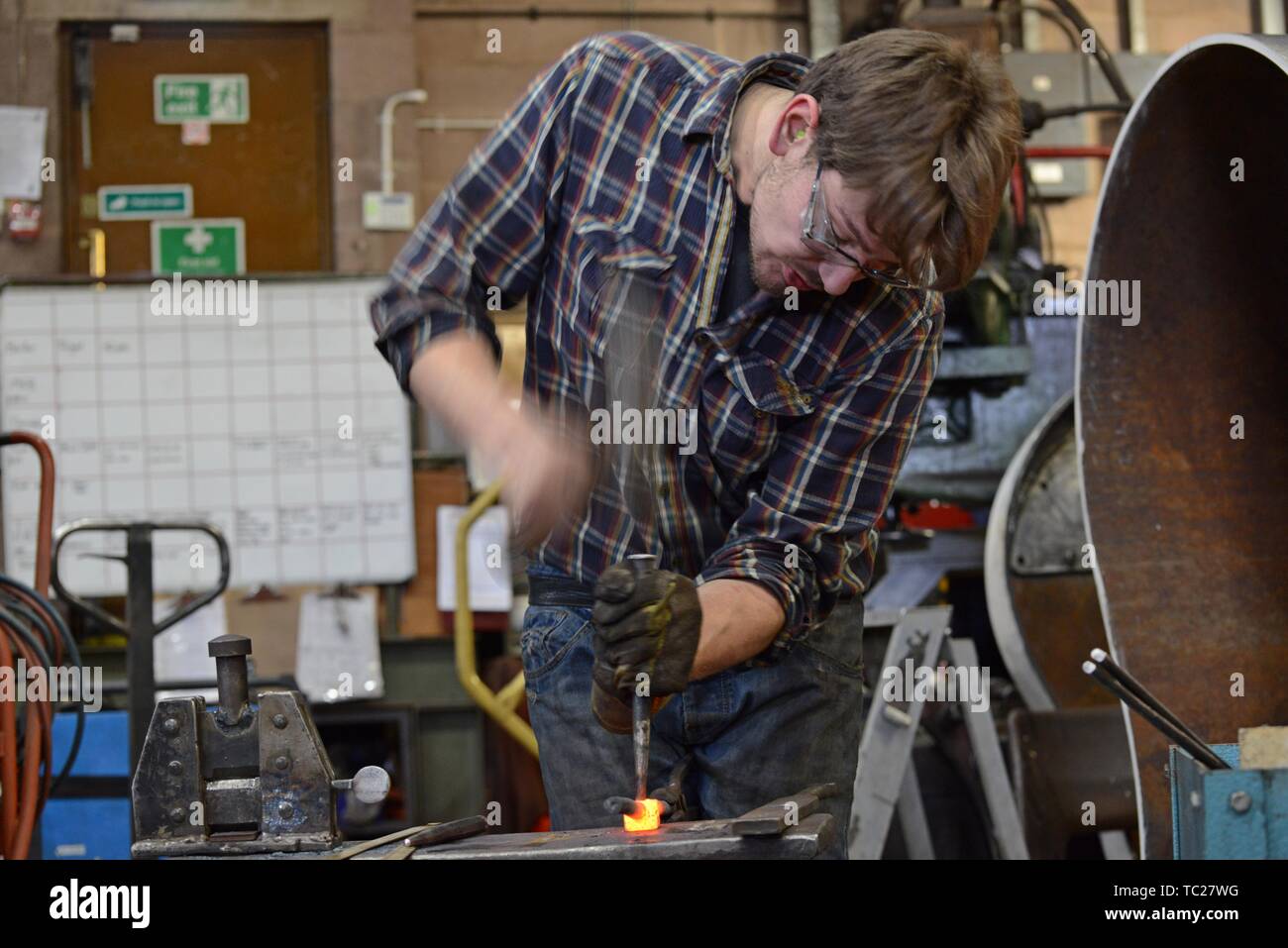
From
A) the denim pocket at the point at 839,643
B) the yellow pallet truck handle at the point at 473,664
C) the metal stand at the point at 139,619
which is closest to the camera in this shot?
the denim pocket at the point at 839,643

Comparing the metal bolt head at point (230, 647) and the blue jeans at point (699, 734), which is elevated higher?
the metal bolt head at point (230, 647)

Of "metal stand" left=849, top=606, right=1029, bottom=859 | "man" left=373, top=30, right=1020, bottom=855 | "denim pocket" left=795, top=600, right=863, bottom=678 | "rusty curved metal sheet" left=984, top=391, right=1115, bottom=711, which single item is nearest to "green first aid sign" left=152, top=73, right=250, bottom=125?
"rusty curved metal sheet" left=984, top=391, right=1115, bottom=711

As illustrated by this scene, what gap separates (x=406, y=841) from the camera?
1.15 meters

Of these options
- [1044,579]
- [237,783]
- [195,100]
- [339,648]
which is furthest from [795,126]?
[195,100]

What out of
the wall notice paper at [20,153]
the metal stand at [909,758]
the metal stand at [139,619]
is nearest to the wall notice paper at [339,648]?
the metal stand at [139,619]

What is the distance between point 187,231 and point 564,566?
11.7 feet

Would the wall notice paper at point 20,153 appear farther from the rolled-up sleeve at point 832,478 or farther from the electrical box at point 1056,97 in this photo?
the rolled-up sleeve at point 832,478

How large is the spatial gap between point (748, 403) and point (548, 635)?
329 mm

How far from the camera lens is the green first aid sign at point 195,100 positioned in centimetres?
474

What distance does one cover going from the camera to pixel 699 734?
153 centimetres

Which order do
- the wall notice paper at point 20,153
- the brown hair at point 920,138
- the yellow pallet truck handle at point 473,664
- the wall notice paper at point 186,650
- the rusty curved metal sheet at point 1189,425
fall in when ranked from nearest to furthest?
the brown hair at point 920,138 → the rusty curved metal sheet at point 1189,425 → the yellow pallet truck handle at point 473,664 → the wall notice paper at point 186,650 → the wall notice paper at point 20,153

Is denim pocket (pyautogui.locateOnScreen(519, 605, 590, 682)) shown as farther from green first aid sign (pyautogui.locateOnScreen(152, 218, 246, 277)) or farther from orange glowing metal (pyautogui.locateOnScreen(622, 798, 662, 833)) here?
green first aid sign (pyautogui.locateOnScreen(152, 218, 246, 277))

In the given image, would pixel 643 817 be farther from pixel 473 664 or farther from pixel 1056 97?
pixel 1056 97

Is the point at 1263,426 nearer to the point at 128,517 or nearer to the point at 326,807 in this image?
the point at 326,807
